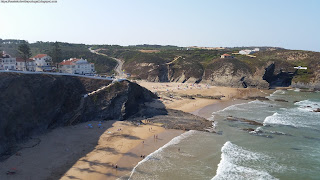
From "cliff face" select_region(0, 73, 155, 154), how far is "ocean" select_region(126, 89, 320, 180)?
523 inches

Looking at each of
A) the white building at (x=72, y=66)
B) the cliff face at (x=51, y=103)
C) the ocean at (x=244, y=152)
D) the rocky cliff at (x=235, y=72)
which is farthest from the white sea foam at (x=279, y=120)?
the white building at (x=72, y=66)

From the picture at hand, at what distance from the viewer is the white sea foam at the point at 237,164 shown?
81.3ft

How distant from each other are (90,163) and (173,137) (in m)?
12.7

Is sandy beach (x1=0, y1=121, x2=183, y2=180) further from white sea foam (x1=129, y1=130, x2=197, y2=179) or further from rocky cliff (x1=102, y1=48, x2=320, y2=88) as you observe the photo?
rocky cliff (x1=102, y1=48, x2=320, y2=88)

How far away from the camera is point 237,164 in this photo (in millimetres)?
27422

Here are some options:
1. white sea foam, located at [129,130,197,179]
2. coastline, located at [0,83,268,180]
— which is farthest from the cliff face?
white sea foam, located at [129,130,197,179]

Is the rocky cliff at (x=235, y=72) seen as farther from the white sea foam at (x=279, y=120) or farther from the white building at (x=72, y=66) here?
the white sea foam at (x=279, y=120)

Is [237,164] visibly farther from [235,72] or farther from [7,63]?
[235,72]

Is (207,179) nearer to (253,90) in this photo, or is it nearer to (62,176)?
(62,176)

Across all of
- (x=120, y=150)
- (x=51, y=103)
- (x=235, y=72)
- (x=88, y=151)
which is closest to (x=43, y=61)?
(x=51, y=103)

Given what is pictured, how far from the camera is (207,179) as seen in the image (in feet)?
79.2

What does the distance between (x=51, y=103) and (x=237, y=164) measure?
27320mm

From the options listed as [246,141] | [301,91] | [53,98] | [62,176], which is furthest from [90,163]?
[301,91]

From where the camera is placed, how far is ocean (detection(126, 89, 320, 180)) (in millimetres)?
25203
